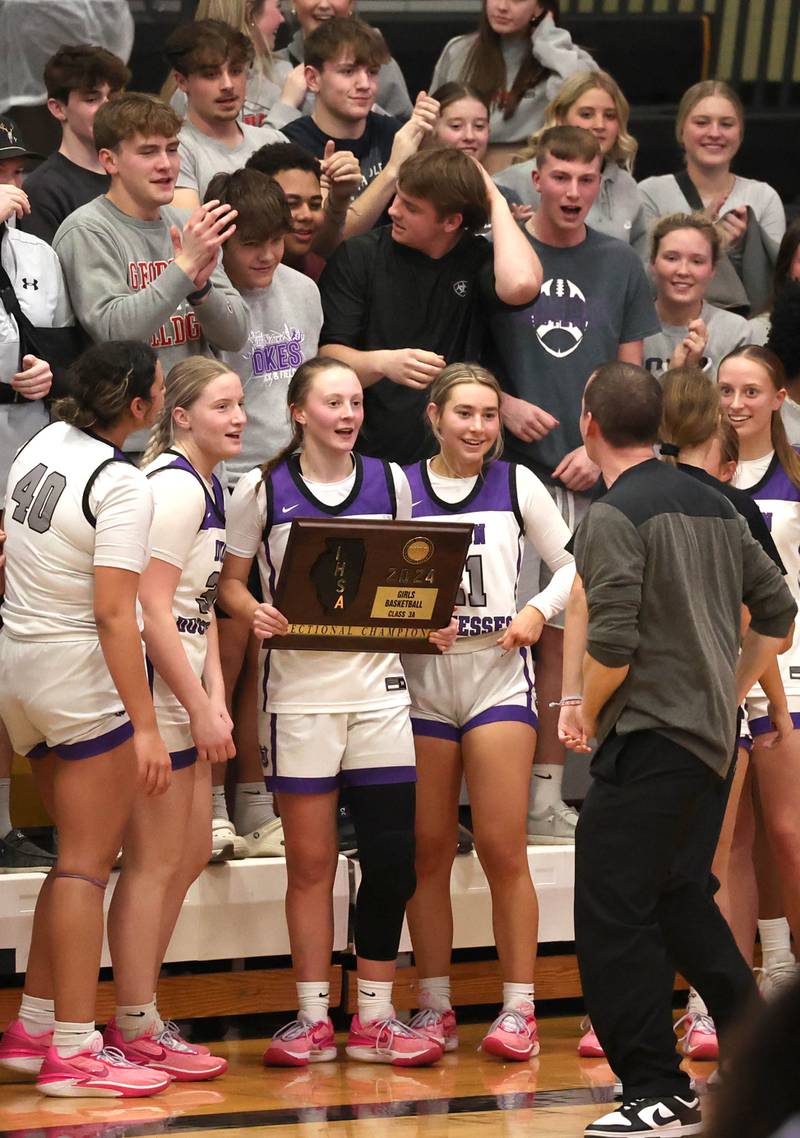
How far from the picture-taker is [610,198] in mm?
5566

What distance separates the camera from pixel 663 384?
12.5 feet

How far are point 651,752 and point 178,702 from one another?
3.72 ft

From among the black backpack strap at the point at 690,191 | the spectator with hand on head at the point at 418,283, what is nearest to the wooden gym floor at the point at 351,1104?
the spectator with hand on head at the point at 418,283

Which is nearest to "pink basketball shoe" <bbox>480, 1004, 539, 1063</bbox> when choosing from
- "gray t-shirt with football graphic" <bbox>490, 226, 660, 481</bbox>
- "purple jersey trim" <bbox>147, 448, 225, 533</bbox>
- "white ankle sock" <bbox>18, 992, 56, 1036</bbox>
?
"white ankle sock" <bbox>18, 992, 56, 1036</bbox>

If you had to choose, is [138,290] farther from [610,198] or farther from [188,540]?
[610,198]

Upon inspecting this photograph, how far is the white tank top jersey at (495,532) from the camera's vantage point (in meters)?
4.09

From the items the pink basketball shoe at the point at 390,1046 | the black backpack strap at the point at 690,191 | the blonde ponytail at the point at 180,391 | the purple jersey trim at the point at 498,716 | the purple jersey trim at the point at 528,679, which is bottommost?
the pink basketball shoe at the point at 390,1046

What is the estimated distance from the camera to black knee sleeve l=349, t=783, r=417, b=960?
152 inches

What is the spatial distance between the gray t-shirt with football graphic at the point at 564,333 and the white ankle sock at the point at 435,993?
1.46 m

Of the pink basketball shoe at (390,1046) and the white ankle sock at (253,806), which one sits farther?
the white ankle sock at (253,806)

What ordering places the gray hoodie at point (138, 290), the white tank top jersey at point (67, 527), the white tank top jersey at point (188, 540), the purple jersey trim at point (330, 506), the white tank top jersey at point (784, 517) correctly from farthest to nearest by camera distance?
1. the white tank top jersey at point (784, 517)
2. the gray hoodie at point (138, 290)
3. the purple jersey trim at point (330, 506)
4. the white tank top jersey at point (188, 540)
5. the white tank top jersey at point (67, 527)

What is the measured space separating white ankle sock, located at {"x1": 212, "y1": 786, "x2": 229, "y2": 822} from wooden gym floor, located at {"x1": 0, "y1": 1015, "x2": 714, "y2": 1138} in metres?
0.61

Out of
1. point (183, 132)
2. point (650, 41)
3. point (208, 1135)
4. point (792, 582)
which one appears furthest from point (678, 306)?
point (650, 41)

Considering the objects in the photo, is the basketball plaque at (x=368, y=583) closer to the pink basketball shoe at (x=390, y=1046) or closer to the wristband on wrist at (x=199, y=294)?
the wristband on wrist at (x=199, y=294)
